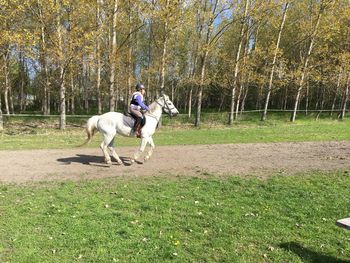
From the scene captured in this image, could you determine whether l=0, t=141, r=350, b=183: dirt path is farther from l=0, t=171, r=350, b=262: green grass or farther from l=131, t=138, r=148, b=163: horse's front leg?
l=0, t=171, r=350, b=262: green grass

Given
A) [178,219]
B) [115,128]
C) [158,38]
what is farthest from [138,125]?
[158,38]

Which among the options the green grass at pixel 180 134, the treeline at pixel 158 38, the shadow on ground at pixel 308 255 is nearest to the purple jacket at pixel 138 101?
the green grass at pixel 180 134

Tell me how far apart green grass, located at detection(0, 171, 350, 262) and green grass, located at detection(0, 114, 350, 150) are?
8.46 m

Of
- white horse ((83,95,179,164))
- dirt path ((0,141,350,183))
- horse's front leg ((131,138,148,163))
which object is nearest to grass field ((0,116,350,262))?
dirt path ((0,141,350,183))

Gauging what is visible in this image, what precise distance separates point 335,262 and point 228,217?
2.33m

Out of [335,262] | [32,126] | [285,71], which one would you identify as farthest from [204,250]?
[285,71]

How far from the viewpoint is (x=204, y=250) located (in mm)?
5941

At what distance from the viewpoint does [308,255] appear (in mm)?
5816

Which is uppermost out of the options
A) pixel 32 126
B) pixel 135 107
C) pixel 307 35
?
pixel 307 35

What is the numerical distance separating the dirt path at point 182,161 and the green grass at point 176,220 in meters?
1.07

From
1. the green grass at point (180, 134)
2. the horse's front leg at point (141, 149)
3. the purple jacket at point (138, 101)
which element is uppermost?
the purple jacket at point (138, 101)

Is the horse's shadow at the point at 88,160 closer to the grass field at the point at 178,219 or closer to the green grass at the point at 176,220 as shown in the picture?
the grass field at the point at 178,219

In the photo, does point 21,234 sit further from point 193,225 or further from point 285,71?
point 285,71

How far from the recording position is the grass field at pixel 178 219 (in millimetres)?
5848
